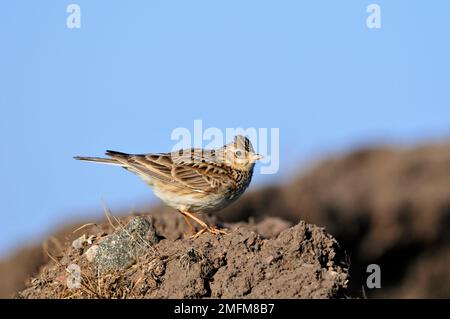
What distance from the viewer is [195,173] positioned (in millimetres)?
9031

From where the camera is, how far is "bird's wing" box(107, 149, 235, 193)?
8922 mm

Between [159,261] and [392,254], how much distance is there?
36.5 feet

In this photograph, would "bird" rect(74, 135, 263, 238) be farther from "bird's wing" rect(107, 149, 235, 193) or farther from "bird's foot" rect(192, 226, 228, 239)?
"bird's foot" rect(192, 226, 228, 239)

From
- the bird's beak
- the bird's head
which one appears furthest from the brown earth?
the bird's beak

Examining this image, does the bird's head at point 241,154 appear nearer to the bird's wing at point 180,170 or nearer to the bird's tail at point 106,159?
the bird's wing at point 180,170

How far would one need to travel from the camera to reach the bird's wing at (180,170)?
8922 millimetres

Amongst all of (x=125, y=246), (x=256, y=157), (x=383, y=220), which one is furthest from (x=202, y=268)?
(x=383, y=220)

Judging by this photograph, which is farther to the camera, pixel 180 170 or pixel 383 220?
pixel 383 220

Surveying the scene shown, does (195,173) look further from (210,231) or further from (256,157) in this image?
(210,231)

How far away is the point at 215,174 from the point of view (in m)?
9.02

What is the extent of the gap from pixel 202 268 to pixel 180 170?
6.42ft
